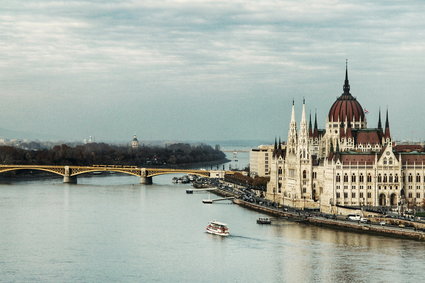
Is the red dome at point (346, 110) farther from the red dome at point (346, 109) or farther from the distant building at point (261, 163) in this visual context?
the distant building at point (261, 163)

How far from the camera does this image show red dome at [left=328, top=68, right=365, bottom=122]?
64.8 m

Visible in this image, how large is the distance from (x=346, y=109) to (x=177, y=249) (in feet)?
87.2

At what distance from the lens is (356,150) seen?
200 ft

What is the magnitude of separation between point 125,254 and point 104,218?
1292 cm

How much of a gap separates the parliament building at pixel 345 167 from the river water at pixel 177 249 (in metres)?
4.58

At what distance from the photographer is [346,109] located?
6494cm

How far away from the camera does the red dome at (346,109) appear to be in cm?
6481

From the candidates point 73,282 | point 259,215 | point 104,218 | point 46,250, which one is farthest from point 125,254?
point 259,215

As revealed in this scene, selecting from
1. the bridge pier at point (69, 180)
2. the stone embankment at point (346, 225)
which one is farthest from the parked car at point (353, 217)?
the bridge pier at point (69, 180)

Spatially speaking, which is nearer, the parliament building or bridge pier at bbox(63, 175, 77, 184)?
the parliament building

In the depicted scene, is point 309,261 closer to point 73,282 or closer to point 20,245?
point 73,282

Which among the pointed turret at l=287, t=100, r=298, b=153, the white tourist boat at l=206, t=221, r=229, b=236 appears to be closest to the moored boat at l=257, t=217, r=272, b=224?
the white tourist boat at l=206, t=221, r=229, b=236

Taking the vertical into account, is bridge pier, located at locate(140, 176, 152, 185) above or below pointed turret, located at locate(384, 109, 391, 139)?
below

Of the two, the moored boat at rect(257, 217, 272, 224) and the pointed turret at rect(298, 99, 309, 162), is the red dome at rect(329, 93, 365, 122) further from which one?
the moored boat at rect(257, 217, 272, 224)
